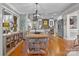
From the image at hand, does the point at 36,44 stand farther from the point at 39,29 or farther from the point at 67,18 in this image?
the point at 67,18

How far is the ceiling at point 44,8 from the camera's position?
188 cm

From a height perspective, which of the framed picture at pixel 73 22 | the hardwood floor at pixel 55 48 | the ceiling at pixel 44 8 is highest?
the ceiling at pixel 44 8

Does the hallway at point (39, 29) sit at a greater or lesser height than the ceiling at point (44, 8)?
lesser

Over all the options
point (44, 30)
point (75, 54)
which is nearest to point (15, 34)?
point (44, 30)

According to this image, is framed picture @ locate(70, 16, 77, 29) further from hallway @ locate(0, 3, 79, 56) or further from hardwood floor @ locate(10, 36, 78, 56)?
hardwood floor @ locate(10, 36, 78, 56)

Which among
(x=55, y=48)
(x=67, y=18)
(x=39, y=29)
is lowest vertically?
(x=55, y=48)

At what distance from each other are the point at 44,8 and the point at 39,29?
213mm

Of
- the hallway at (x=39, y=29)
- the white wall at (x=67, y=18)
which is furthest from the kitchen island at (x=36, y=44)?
the white wall at (x=67, y=18)

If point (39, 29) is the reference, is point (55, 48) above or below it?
below

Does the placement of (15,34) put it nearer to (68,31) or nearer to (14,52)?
(14,52)

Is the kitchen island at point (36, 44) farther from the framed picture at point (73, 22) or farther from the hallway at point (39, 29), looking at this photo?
the framed picture at point (73, 22)

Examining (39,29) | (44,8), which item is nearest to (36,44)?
(39,29)

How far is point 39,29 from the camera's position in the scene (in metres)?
1.93

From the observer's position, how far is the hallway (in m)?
1.88
